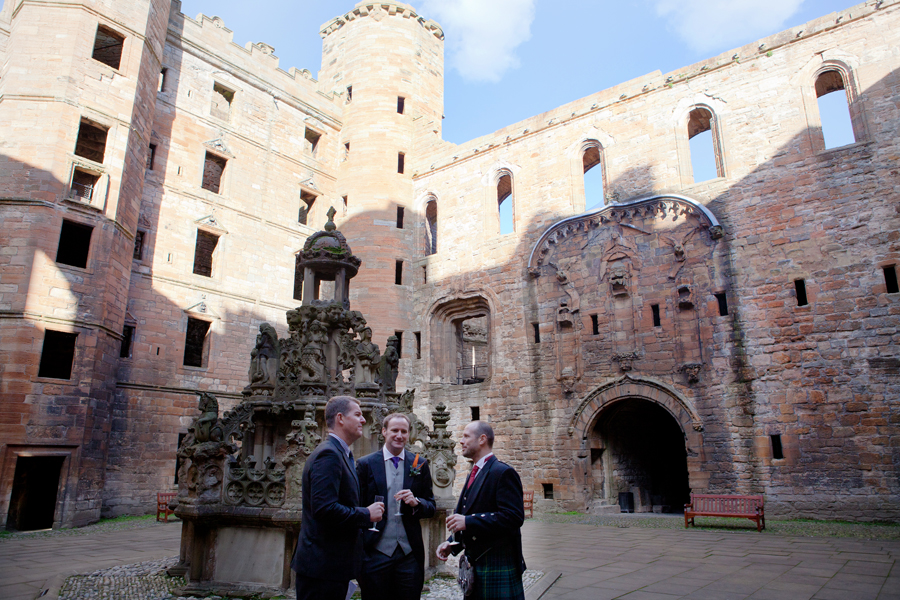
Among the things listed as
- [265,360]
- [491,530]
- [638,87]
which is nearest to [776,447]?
[638,87]

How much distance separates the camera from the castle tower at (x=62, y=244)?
12.7 meters

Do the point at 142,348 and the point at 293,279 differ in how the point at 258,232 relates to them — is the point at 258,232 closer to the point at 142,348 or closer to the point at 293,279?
the point at 293,279

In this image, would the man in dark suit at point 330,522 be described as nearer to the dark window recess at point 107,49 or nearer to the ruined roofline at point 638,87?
the ruined roofline at point 638,87

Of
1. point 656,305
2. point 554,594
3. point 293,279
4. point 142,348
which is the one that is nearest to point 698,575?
point 554,594

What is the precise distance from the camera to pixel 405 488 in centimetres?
351

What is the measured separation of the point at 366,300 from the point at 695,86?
39.9ft

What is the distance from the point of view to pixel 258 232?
19.7 metres

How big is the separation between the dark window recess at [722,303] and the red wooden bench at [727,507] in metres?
4.87

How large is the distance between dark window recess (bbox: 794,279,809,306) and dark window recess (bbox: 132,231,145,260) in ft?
56.3

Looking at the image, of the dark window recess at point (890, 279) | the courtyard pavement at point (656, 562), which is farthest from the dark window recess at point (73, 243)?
the dark window recess at point (890, 279)

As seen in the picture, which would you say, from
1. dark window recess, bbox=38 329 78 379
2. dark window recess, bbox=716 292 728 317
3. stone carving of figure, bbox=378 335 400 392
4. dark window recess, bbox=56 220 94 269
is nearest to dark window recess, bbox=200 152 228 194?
dark window recess, bbox=56 220 94 269

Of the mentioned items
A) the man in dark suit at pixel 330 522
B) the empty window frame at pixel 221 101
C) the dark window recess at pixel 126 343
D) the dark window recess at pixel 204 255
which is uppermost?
the empty window frame at pixel 221 101

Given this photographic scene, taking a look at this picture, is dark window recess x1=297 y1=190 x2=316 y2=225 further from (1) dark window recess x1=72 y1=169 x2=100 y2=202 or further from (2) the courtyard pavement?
(2) the courtyard pavement

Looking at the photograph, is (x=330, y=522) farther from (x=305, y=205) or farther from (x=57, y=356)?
(x=305, y=205)
